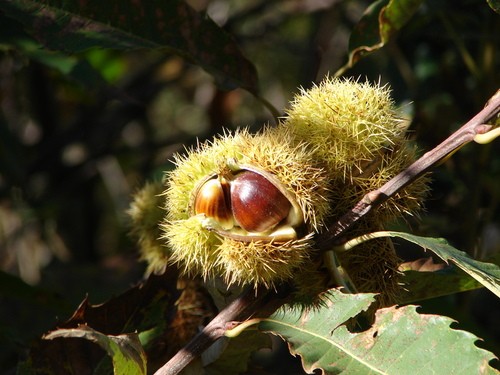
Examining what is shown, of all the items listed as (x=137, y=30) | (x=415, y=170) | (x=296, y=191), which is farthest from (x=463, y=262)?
(x=137, y=30)

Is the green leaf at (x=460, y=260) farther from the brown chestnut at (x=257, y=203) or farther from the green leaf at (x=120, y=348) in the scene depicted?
the green leaf at (x=120, y=348)

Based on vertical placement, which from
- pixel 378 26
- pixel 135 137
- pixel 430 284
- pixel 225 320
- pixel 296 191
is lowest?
pixel 430 284

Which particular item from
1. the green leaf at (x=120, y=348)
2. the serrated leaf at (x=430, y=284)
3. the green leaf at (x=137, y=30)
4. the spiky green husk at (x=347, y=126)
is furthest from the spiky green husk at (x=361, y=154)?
the green leaf at (x=137, y=30)

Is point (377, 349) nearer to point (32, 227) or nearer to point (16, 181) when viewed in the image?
point (16, 181)

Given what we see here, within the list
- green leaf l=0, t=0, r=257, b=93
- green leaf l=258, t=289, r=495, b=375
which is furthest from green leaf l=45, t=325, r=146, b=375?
green leaf l=0, t=0, r=257, b=93

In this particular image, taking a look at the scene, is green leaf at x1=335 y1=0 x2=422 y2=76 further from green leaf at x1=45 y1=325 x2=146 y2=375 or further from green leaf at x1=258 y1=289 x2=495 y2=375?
green leaf at x1=45 y1=325 x2=146 y2=375

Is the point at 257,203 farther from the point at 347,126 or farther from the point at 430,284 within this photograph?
the point at 430,284

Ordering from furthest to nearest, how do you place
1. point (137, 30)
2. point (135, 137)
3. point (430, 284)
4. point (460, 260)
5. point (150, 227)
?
point (135, 137) < point (137, 30) < point (150, 227) < point (430, 284) < point (460, 260)

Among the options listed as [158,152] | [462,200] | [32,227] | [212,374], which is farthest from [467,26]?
[32,227]
